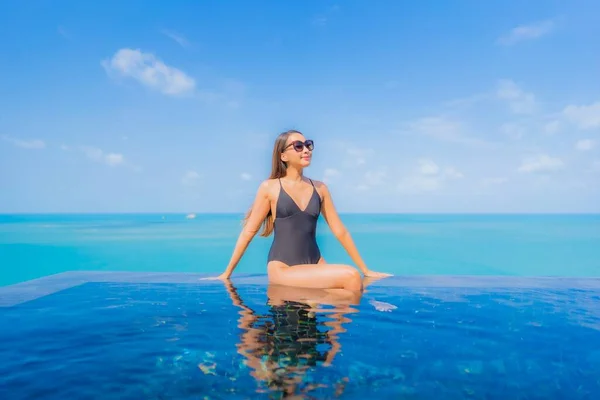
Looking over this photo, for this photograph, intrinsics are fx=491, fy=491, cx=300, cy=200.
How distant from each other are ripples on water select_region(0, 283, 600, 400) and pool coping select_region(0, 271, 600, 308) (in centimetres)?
62

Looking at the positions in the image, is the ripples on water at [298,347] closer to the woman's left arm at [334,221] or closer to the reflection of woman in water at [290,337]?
the reflection of woman in water at [290,337]

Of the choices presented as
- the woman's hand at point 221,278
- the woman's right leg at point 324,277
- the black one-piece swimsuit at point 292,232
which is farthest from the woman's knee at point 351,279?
the woman's hand at point 221,278

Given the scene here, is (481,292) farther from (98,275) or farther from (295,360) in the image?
(98,275)

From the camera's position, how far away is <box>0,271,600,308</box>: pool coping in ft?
18.1

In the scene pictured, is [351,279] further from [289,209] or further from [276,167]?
[276,167]

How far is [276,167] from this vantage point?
5.21 meters

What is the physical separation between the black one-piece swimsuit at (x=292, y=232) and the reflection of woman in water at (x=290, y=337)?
1.18 feet

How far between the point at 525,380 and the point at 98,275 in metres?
5.53

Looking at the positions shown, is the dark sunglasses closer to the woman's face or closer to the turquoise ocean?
the woman's face

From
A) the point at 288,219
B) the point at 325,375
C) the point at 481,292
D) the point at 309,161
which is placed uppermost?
the point at 309,161

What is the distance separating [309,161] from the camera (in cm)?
501

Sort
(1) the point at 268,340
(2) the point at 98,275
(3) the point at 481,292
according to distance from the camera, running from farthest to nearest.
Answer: (2) the point at 98,275 → (3) the point at 481,292 → (1) the point at 268,340

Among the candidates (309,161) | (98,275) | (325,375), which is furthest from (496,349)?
(98,275)

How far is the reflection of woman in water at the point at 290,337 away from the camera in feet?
8.59
